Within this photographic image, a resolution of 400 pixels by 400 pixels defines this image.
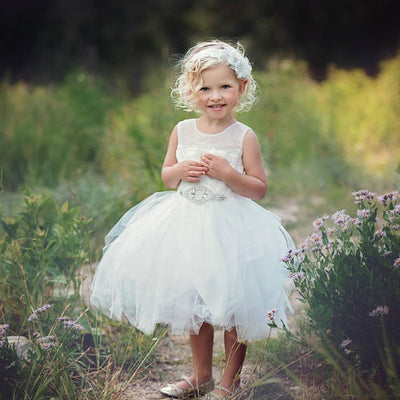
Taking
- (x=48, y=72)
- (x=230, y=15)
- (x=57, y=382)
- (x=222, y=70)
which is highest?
(x=230, y=15)

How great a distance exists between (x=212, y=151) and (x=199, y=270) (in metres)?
0.50

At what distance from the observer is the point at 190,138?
2281mm

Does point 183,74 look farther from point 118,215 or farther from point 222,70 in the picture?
point 118,215

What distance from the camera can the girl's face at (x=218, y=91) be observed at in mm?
2182

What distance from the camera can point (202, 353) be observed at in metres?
2.22

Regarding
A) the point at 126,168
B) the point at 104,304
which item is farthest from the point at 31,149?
the point at 104,304

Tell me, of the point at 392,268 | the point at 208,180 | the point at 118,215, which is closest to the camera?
the point at 392,268

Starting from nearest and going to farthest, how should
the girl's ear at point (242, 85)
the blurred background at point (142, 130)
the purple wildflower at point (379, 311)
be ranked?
the purple wildflower at point (379, 311)
the girl's ear at point (242, 85)
the blurred background at point (142, 130)

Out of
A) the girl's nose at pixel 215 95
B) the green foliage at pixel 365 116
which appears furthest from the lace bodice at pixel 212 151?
the green foliage at pixel 365 116

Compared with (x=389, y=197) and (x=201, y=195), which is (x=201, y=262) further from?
(x=389, y=197)

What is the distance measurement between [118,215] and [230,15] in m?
12.9

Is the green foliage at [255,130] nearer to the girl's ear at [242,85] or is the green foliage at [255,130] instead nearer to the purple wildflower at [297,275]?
the girl's ear at [242,85]

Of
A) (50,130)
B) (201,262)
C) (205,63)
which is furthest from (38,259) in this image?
(50,130)

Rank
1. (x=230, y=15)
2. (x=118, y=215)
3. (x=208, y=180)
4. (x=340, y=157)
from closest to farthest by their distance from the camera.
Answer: (x=208, y=180) < (x=118, y=215) < (x=340, y=157) < (x=230, y=15)
